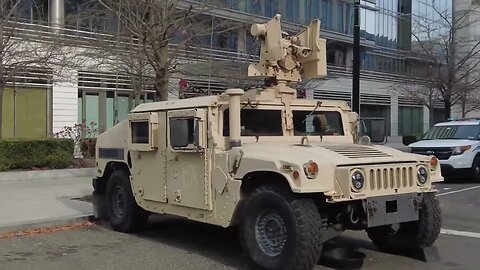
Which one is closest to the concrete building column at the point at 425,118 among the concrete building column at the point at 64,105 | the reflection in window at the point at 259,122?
the concrete building column at the point at 64,105

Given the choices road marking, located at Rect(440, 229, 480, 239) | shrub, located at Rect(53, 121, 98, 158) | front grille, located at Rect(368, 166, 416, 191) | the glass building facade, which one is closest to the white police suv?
the glass building facade

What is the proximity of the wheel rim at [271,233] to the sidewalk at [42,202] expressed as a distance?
4.37 m

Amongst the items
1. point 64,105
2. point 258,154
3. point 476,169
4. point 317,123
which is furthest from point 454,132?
point 64,105

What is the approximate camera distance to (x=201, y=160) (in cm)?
761

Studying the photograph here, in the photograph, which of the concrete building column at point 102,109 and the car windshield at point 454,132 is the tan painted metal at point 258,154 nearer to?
the car windshield at point 454,132

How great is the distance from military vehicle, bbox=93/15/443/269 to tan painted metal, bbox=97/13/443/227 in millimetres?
13

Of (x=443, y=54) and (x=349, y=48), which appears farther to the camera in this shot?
(x=349, y=48)

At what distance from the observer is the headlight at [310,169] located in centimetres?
631

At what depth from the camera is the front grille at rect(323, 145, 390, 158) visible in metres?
6.91

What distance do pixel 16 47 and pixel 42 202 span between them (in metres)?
6.44

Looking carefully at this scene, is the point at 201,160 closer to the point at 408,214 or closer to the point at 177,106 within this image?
the point at 177,106

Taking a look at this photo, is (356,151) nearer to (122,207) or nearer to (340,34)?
(122,207)

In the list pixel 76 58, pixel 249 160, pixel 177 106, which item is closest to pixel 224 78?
pixel 76 58

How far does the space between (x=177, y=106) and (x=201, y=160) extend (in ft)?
2.88
